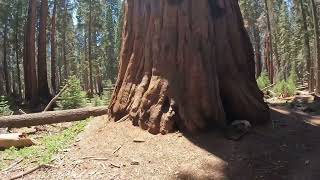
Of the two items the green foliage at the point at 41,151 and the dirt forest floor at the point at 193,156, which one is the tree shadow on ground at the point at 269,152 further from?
the green foliage at the point at 41,151

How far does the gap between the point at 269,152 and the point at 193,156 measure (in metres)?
1.34

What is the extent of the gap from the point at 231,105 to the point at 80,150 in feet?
10.7

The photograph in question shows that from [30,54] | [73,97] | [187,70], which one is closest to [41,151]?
[187,70]

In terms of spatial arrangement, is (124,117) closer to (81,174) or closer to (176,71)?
(176,71)

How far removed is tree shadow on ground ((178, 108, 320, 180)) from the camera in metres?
6.68

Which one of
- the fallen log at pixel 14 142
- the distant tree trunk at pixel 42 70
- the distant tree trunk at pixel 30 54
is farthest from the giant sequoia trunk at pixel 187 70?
the distant tree trunk at pixel 30 54

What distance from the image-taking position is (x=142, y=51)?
30.6 feet

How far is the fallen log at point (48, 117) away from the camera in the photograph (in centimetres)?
1109

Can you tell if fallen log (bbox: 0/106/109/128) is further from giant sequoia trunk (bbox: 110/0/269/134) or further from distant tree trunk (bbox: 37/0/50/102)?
distant tree trunk (bbox: 37/0/50/102)

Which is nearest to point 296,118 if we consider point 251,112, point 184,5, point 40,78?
point 251,112

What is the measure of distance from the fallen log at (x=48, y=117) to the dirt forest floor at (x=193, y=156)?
3.04 m

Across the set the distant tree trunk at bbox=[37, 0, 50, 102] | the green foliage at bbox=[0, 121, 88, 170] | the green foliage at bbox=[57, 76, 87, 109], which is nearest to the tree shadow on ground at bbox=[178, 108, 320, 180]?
the green foliage at bbox=[0, 121, 88, 170]

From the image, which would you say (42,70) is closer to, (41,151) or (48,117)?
(48,117)

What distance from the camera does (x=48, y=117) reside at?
11.5 meters
